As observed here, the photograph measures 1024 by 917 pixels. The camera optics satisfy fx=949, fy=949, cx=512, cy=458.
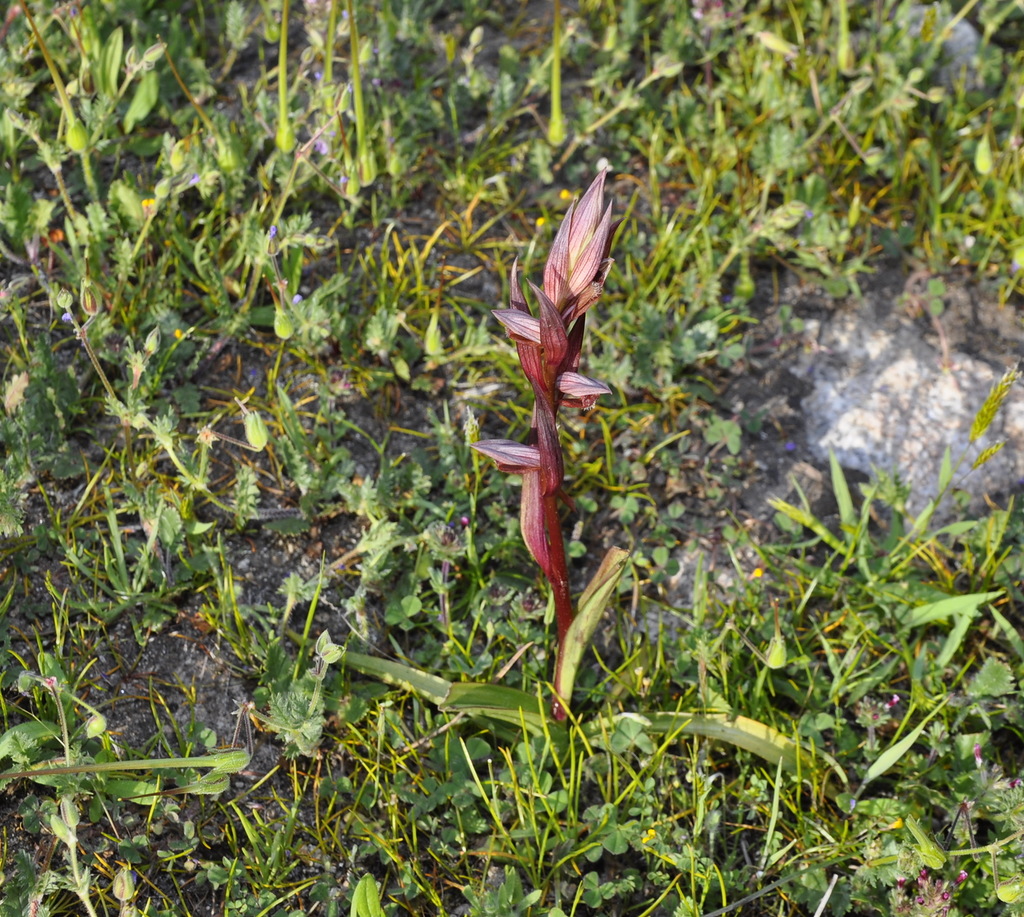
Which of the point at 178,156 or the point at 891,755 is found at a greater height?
the point at 178,156

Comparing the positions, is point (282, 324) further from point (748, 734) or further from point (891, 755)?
point (891, 755)

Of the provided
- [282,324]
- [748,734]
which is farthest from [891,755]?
[282,324]

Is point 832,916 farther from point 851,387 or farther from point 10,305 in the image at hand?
point 10,305

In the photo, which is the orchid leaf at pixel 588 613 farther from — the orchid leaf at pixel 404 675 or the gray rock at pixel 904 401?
the gray rock at pixel 904 401

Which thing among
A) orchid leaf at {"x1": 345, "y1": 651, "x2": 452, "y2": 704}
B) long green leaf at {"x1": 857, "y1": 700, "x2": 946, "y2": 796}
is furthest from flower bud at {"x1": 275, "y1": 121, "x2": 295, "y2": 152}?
long green leaf at {"x1": 857, "y1": 700, "x2": 946, "y2": 796}

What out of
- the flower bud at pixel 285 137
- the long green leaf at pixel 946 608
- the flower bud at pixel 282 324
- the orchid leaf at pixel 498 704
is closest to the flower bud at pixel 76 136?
the flower bud at pixel 285 137

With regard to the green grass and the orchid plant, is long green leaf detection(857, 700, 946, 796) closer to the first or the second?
the green grass

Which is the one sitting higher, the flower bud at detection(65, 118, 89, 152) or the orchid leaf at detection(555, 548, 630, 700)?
the flower bud at detection(65, 118, 89, 152)
